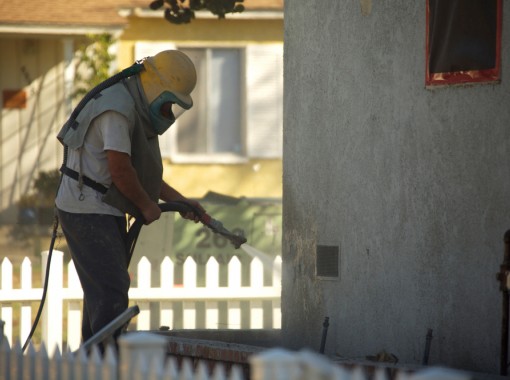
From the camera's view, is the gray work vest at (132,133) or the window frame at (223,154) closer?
the gray work vest at (132,133)

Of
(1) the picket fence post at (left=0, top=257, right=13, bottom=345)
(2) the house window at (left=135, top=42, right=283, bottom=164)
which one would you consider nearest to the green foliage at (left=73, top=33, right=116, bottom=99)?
(2) the house window at (left=135, top=42, right=283, bottom=164)

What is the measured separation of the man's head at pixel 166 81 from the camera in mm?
6426

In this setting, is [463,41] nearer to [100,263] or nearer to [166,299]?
[100,263]

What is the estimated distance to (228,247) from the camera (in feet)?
44.6

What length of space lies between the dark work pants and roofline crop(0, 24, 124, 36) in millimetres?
13065

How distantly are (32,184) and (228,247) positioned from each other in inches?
269

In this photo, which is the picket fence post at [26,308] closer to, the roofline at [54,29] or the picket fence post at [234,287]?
the picket fence post at [234,287]

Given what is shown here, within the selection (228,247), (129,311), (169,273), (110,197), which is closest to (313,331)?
(110,197)

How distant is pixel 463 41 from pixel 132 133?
1.70 metres

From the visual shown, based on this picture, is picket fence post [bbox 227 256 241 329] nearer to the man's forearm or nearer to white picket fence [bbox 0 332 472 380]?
the man's forearm

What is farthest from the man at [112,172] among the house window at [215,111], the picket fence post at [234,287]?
the house window at [215,111]

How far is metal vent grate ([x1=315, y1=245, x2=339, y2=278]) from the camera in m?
6.82

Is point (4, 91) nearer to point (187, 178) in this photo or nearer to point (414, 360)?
point (187, 178)

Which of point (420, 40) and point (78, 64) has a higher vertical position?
point (78, 64)
